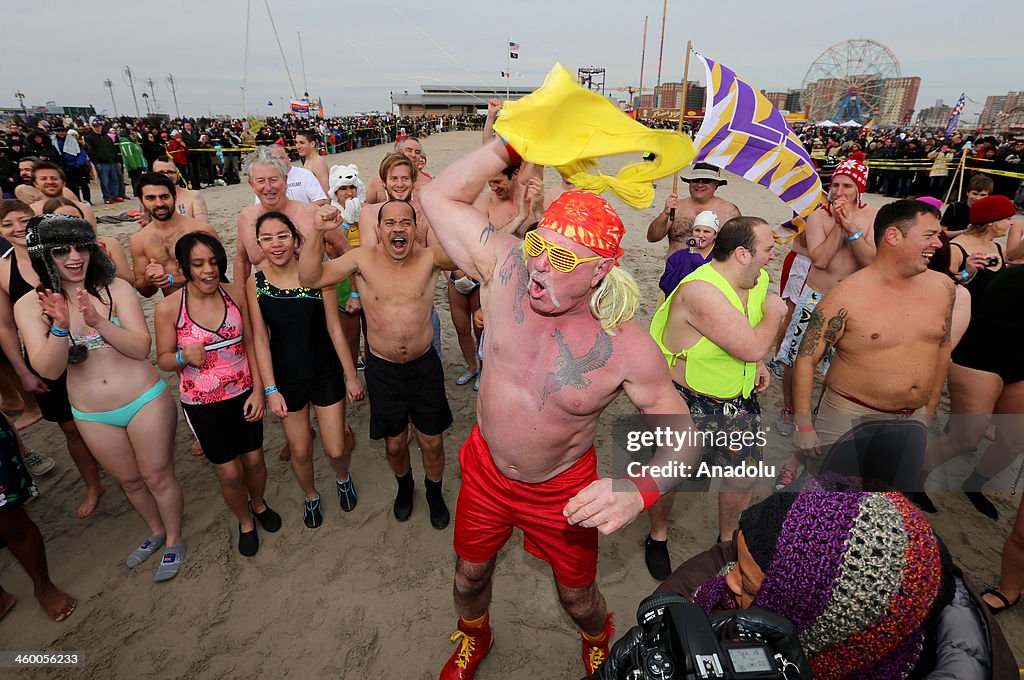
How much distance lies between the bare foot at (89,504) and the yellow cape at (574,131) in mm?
4313

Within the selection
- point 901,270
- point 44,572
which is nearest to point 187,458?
point 44,572

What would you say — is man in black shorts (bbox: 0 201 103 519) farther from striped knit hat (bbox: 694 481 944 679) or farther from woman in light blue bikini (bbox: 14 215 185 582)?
striped knit hat (bbox: 694 481 944 679)

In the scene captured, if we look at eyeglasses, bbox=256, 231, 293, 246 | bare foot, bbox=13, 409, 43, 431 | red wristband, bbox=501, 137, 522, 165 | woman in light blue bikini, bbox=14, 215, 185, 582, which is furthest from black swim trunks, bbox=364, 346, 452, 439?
bare foot, bbox=13, 409, 43, 431

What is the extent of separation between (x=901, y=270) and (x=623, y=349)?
219 cm

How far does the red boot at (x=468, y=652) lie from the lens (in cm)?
262

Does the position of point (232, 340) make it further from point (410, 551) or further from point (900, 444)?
point (900, 444)

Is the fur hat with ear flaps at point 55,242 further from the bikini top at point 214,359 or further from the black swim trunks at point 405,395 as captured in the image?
the black swim trunks at point 405,395

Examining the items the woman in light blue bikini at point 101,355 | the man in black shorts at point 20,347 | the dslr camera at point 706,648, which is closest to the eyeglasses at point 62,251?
the woman in light blue bikini at point 101,355

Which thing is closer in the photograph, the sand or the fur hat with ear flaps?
the fur hat with ear flaps

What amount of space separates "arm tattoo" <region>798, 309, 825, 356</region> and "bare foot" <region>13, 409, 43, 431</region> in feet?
22.5

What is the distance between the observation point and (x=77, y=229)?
2.66 metres

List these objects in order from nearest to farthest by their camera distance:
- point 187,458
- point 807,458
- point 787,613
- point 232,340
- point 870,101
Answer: point 787,613, point 232,340, point 807,458, point 187,458, point 870,101

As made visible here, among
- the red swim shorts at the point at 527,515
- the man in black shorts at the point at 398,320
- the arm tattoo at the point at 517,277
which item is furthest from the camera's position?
the man in black shorts at the point at 398,320

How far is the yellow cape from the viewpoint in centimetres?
180
